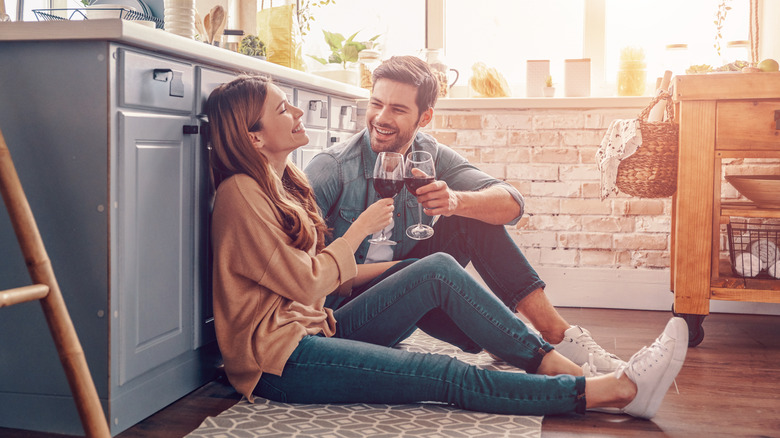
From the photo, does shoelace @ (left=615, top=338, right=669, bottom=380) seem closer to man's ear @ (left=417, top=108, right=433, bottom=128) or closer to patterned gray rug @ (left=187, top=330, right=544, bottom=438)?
patterned gray rug @ (left=187, top=330, right=544, bottom=438)

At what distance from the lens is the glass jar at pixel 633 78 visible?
3.19m

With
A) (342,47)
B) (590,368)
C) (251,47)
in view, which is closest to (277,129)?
(251,47)

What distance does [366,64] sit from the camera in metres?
3.35

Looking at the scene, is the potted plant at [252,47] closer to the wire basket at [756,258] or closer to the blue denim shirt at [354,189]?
the blue denim shirt at [354,189]

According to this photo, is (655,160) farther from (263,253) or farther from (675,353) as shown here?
(263,253)

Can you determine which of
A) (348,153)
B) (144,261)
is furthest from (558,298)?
(144,261)

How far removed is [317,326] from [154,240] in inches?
16.6

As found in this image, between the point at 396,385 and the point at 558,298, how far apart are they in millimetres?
1691

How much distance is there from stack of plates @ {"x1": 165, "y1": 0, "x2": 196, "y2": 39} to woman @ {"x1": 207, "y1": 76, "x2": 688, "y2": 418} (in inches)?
13.4

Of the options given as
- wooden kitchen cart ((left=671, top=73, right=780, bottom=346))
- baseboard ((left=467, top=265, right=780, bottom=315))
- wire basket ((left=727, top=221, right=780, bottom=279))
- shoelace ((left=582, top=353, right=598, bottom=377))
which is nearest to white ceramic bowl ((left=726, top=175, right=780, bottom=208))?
wooden kitchen cart ((left=671, top=73, right=780, bottom=346))

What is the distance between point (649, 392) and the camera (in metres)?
1.69

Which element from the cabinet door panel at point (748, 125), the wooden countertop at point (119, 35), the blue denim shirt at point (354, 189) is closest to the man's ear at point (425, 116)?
the blue denim shirt at point (354, 189)

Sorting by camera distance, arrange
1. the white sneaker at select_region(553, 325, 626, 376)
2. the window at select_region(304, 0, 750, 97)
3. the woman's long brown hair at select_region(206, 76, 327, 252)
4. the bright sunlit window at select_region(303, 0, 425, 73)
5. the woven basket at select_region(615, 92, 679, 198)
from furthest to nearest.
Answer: the bright sunlit window at select_region(303, 0, 425, 73), the window at select_region(304, 0, 750, 97), the woven basket at select_region(615, 92, 679, 198), the white sneaker at select_region(553, 325, 626, 376), the woman's long brown hair at select_region(206, 76, 327, 252)

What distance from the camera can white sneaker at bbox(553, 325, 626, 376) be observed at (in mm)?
1943
